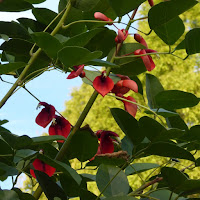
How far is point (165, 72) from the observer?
637 cm

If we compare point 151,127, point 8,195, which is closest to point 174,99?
point 151,127

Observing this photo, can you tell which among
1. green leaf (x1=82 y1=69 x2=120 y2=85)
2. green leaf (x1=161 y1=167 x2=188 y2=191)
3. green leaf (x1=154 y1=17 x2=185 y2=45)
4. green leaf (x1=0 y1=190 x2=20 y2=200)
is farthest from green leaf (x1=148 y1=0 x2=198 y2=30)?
green leaf (x1=0 y1=190 x2=20 y2=200)

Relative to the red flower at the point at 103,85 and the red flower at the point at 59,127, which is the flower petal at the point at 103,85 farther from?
the red flower at the point at 59,127

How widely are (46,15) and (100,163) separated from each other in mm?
297

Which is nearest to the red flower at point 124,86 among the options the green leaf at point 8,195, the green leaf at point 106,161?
the green leaf at point 106,161

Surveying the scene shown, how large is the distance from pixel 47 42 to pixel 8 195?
23cm

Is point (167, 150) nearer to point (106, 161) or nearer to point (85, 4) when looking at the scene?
point (106, 161)

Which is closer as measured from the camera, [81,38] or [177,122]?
[81,38]

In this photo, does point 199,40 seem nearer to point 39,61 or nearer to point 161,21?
point 161,21

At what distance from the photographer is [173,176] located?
58cm

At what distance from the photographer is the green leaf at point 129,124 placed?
595mm

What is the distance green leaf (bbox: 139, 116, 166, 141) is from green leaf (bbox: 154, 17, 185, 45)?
0.56ft

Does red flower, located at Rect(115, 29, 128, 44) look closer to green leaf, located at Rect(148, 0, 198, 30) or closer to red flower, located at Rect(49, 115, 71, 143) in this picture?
green leaf, located at Rect(148, 0, 198, 30)

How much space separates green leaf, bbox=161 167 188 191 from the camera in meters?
0.57
